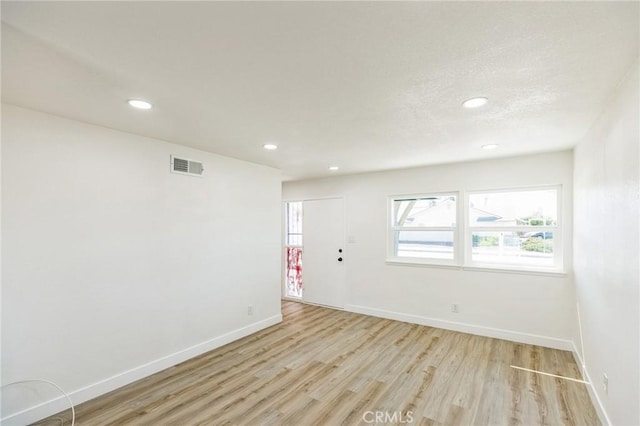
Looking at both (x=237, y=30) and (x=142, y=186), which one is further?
(x=142, y=186)

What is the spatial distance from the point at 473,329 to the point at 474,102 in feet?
Answer: 10.7

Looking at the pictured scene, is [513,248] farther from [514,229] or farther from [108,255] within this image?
[108,255]

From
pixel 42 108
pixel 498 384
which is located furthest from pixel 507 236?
pixel 42 108

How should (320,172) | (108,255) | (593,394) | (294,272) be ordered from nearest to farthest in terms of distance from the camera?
(593,394), (108,255), (320,172), (294,272)

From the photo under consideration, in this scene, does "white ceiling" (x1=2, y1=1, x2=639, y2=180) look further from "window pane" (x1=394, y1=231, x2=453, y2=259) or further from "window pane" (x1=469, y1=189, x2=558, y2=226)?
"window pane" (x1=394, y1=231, x2=453, y2=259)

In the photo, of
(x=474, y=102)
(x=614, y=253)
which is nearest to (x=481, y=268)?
(x=614, y=253)

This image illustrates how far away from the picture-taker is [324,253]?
5617 mm

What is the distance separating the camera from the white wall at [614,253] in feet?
5.40

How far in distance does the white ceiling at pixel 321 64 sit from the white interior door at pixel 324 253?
2.79 metres

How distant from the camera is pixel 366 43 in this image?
1439 mm

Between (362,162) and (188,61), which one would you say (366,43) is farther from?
(362,162)

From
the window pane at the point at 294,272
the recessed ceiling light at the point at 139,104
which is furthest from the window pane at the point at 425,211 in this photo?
the recessed ceiling light at the point at 139,104

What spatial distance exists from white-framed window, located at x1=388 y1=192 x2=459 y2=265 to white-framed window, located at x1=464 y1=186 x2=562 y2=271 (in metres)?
0.24

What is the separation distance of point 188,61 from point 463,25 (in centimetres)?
136
